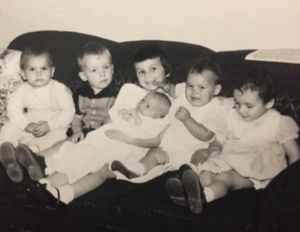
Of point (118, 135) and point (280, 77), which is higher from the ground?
point (280, 77)

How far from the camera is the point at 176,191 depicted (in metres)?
1.55

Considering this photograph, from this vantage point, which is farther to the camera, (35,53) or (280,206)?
(35,53)

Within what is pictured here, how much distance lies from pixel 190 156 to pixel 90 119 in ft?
1.36

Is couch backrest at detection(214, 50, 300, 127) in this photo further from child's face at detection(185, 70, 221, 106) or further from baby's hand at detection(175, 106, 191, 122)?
baby's hand at detection(175, 106, 191, 122)

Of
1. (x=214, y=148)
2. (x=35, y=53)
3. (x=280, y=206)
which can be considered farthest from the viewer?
(x=35, y=53)

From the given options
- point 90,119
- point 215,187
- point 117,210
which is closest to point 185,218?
point 215,187

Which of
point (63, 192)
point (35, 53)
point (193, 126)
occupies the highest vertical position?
point (35, 53)

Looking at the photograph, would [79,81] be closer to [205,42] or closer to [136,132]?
[136,132]

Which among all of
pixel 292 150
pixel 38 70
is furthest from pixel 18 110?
pixel 292 150

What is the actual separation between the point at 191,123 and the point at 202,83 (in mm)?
144

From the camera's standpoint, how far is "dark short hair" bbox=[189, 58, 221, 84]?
62.8 inches

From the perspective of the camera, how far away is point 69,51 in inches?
71.8

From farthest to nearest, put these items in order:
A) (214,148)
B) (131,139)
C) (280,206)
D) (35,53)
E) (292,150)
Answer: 1. (35,53)
2. (131,139)
3. (214,148)
4. (292,150)
5. (280,206)

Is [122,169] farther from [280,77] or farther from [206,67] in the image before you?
[280,77]
